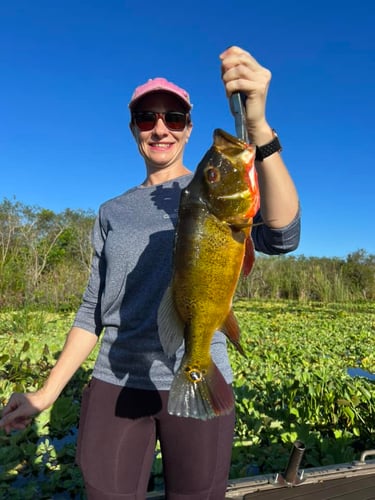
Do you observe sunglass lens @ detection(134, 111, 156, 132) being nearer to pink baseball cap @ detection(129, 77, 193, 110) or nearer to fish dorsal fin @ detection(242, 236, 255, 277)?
pink baseball cap @ detection(129, 77, 193, 110)

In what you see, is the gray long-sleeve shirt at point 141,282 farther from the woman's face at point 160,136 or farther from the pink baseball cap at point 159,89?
the pink baseball cap at point 159,89

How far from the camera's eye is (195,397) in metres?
1.36

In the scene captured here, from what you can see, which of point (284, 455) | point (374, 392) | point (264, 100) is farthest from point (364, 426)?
point (264, 100)

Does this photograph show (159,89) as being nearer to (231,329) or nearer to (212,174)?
(212,174)

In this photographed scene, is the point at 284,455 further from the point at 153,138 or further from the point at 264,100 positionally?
the point at 264,100

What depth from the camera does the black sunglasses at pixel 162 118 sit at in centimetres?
192

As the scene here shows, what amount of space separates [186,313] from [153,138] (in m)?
0.92

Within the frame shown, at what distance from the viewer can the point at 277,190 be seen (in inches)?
58.1

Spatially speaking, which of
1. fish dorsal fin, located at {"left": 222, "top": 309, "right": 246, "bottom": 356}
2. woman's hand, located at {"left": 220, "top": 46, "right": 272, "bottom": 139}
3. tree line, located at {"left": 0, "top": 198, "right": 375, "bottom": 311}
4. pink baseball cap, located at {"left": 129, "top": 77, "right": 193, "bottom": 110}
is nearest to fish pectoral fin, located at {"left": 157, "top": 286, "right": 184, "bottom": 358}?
fish dorsal fin, located at {"left": 222, "top": 309, "right": 246, "bottom": 356}

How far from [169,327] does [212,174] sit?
0.49 m

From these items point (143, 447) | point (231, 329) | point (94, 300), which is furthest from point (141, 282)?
point (143, 447)

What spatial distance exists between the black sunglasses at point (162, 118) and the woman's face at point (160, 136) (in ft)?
0.04

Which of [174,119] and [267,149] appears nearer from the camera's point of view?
[267,149]

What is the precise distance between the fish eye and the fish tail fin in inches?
22.8
